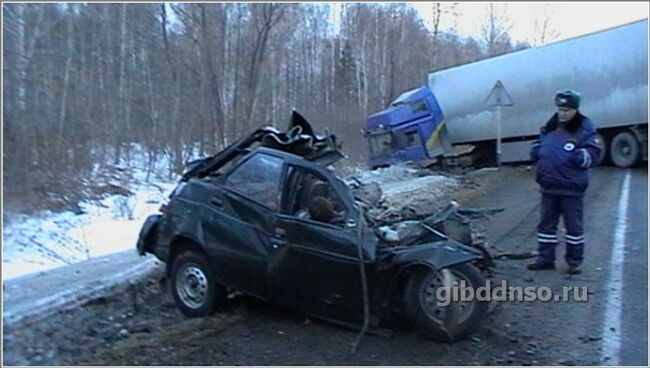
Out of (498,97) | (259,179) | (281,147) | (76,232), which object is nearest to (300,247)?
(259,179)

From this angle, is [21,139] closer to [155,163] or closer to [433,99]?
[155,163]

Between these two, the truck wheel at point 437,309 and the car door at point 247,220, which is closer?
the truck wheel at point 437,309

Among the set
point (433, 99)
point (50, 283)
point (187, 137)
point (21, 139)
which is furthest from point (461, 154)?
point (50, 283)

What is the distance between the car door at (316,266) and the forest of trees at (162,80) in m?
3.14

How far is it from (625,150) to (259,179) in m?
16.5

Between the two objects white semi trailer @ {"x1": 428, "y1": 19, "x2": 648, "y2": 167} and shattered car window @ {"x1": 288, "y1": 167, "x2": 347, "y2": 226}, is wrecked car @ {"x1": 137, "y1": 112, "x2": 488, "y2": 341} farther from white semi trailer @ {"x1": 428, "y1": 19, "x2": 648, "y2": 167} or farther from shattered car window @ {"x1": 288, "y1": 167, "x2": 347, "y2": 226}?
white semi trailer @ {"x1": 428, "y1": 19, "x2": 648, "y2": 167}

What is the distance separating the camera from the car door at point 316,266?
5.56 meters

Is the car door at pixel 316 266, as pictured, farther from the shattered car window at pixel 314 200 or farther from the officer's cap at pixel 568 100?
the officer's cap at pixel 568 100

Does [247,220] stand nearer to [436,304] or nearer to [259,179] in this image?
[259,179]

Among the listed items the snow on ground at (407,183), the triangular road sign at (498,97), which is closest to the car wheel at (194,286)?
the snow on ground at (407,183)

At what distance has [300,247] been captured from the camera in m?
5.73

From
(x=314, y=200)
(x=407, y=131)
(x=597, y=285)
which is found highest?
(x=407, y=131)

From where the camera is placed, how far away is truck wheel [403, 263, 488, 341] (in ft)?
17.7

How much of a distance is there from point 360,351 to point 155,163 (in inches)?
497
